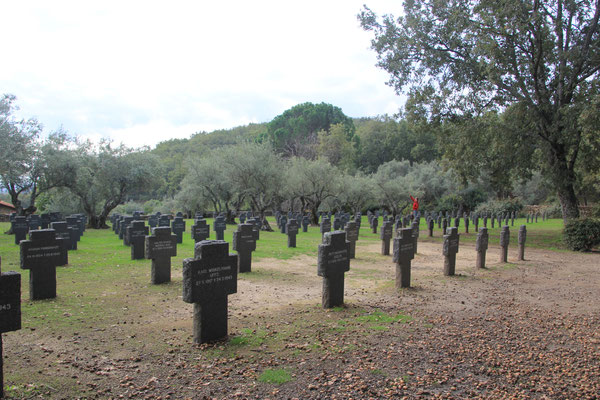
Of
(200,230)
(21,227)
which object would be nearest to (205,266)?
(200,230)

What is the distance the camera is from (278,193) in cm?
2883

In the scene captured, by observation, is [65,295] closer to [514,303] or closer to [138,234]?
[138,234]

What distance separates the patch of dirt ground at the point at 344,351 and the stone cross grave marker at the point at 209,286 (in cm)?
22

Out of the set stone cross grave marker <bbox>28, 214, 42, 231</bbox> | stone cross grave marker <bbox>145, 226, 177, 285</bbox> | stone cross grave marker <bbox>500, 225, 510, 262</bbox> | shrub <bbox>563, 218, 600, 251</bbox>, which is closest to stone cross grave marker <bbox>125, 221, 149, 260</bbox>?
stone cross grave marker <bbox>145, 226, 177, 285</bbox>

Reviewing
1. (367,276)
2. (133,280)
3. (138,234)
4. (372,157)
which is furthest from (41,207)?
(372,157)

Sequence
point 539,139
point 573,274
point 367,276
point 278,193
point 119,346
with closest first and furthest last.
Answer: point 119,346
point 367,276
point 573,274
point 539,139
point 278,193

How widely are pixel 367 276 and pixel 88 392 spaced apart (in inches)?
286

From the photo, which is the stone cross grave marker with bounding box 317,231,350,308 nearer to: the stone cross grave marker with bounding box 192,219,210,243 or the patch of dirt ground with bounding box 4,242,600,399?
the patch of dirt ground with bounding box 4,242,600,399

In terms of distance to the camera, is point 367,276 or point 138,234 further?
point 138,234

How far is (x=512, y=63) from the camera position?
18.2 m

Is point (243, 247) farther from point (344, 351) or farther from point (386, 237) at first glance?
point (386, 237)

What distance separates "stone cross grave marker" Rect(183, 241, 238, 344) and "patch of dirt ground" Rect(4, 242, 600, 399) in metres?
0.22

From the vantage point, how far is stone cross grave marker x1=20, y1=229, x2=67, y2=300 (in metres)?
6.90

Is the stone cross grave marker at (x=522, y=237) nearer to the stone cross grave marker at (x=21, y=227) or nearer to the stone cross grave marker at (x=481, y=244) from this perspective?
the stone cross grave marker at (x=481, y=244)
